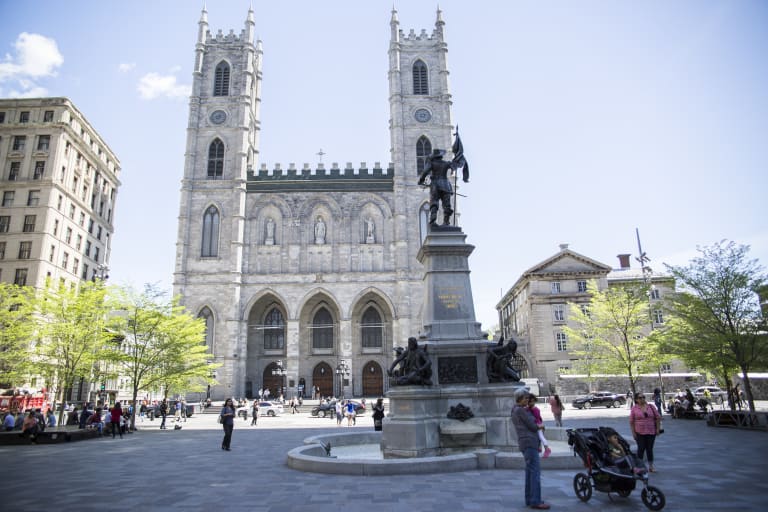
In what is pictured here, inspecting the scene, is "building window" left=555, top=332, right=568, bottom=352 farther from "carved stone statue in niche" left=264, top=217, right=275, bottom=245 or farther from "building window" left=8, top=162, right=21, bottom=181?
"building window" left=8, top=162, right=21, bottom=181

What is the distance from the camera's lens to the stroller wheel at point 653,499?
543cm

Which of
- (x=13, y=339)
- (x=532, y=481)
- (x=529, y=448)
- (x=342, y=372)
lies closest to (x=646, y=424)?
(x=529, y=448)

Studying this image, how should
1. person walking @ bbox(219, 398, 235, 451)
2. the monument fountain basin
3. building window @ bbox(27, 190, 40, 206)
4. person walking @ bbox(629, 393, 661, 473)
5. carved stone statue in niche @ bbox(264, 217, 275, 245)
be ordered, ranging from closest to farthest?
person walking @ bbox(629, 393, 661, 473) < the monument fountain basin < person walking @ bbox(219, 398, 235, 451) < building window @ bbox(27, 190, 40, 206) < carved stone statue in niche @ bbox(264, 217, 275, 245)

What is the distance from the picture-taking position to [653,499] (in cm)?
547

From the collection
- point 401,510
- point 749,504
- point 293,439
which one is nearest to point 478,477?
point 401,510

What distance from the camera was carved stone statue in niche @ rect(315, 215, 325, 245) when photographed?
44.7 meters

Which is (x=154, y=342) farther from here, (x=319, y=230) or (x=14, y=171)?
(x=14, y=171)

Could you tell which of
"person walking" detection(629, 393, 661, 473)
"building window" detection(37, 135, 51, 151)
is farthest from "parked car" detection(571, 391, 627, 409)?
"building window" detection(37, 135, 51, 151)

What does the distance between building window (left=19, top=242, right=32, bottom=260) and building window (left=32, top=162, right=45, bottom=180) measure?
5589 millimetres

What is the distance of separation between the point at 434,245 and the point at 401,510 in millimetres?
6451

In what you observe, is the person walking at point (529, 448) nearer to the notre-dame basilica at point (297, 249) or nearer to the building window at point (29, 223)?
the notre-dame basilica at point (297, 249)

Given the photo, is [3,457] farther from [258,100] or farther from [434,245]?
[258,100]

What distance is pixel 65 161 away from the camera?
39.0 meters

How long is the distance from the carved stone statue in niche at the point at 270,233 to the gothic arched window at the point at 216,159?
6665mm
